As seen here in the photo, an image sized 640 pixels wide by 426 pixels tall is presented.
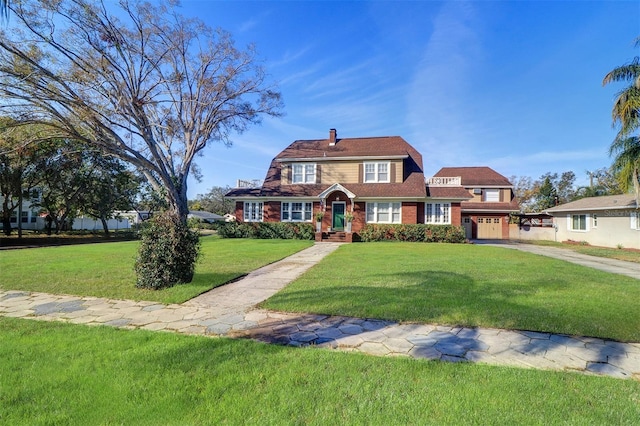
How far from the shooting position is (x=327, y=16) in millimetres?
11820

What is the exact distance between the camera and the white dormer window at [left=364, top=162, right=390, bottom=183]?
21.7 meters

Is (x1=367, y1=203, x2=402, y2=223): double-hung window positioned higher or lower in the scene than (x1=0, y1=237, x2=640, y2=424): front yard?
higher

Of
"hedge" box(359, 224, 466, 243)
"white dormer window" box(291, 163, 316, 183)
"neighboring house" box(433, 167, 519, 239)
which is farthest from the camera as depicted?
"neighboring house" box(433, 167, 519, 239)

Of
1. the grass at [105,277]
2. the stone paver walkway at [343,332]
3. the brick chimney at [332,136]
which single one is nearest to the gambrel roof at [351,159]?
the brick chimney at [332,136]

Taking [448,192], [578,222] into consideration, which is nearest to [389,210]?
[448,192]

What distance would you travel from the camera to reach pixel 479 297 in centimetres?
578

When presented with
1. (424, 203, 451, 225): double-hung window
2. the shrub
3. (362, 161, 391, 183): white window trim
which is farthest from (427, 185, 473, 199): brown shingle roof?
the shrub

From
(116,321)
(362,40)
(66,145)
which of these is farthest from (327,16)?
(66,145)

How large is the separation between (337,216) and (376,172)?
428 cm

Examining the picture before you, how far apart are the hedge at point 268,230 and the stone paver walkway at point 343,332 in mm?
14660

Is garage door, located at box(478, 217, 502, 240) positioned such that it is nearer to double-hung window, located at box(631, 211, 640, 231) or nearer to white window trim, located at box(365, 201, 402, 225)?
double-hung window, located at box(631, 211, 640, 231)

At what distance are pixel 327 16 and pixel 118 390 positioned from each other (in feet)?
43.1

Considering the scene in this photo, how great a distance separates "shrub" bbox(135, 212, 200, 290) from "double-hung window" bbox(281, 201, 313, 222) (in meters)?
15.2

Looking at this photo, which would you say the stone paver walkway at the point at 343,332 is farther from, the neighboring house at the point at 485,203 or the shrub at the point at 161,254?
the neighboring house at the point at 485,203
